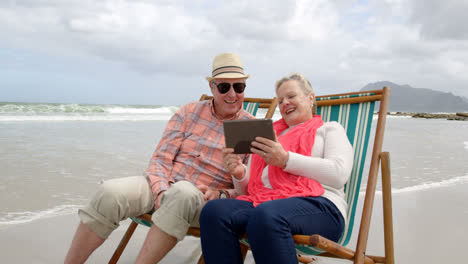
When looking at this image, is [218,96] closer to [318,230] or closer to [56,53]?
[318,230]

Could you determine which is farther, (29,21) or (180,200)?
(29,21)

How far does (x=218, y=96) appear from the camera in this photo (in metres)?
2.32

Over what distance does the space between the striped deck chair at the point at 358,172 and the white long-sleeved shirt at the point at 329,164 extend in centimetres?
18

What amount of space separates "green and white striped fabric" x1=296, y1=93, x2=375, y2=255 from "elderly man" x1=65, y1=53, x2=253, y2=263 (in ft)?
2.11

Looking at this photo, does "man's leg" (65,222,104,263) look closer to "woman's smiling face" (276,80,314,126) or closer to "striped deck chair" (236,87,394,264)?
"striped deck chair" (236,87,394,264)

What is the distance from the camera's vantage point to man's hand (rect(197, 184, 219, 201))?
1.99 m

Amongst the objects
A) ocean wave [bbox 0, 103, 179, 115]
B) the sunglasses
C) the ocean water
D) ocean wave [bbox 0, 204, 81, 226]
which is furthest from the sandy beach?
ocean wave [bbox 0, 103, 179, 115]

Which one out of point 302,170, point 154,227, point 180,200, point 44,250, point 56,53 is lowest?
point 44,250

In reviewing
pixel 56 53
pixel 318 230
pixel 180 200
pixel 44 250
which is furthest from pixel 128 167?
pixel 56 53

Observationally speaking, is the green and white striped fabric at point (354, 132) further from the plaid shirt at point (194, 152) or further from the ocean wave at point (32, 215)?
the ocean wave at point (32, 215)

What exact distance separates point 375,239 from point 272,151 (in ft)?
6.31

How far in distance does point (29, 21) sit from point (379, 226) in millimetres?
19481

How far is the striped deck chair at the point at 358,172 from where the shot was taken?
1648 mm

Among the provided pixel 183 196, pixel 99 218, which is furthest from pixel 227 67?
pixel 99 218
